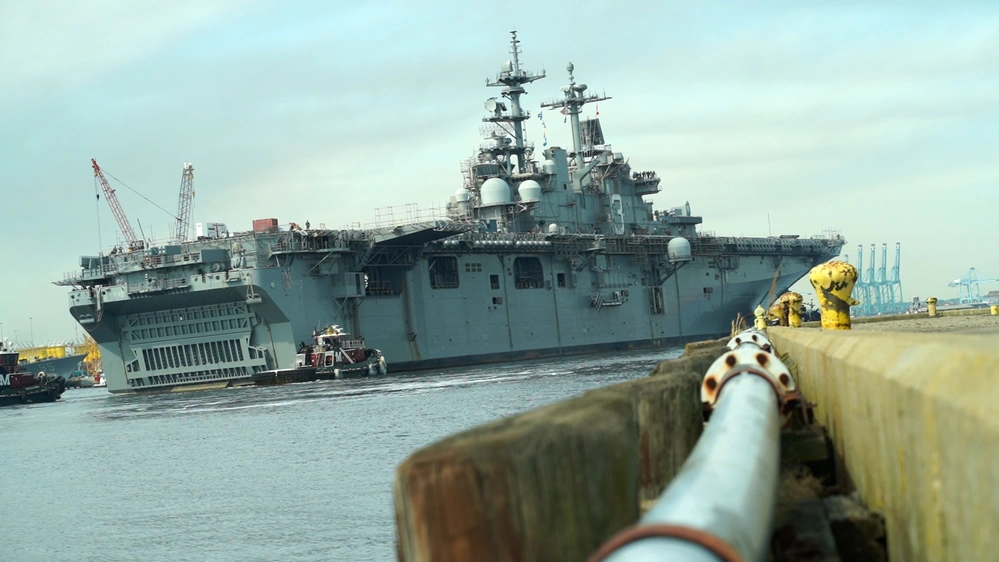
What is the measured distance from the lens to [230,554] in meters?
11.2

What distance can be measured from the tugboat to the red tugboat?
1888 centimetres

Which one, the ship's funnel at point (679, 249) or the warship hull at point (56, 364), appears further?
the warship hull at point (56, 364)

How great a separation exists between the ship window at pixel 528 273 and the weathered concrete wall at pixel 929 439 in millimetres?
46231

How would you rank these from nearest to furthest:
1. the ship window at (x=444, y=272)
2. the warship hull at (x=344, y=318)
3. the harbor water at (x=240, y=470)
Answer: the harbor water at (x=240, y=470) → the warship hull at (x=344, y=318) → the ship window at (x=444, y=272)

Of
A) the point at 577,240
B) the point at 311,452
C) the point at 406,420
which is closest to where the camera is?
the point at 311,452

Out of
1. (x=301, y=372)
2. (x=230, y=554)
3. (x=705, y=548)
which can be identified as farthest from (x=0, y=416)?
(x=705, y=548)

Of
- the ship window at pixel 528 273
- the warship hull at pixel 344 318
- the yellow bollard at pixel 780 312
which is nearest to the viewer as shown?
the yellow bollard at pixel 780 312

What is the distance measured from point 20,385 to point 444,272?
24.6 metres

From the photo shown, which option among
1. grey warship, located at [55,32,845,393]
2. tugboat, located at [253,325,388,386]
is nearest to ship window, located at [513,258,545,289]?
grey warship, located at [55,32,845,393]

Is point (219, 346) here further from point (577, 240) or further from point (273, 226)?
point (577, 240)

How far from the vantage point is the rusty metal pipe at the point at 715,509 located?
5.02ft

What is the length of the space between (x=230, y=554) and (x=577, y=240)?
41.5 metres

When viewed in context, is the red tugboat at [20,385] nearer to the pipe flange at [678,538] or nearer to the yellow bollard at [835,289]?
the yellow bollard at [835,289]

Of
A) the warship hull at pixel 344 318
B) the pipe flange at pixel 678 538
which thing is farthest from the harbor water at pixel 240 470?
the pipe flange at pixel 678 538
